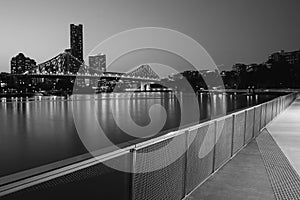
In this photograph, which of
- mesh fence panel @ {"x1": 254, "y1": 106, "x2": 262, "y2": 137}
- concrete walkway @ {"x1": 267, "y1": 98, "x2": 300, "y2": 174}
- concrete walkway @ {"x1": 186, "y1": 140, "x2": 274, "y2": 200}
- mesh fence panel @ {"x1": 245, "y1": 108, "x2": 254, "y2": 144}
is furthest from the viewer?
mesh fence panel @ {"x1": 254, "y1": 106, "x2": 262, "y2": 137}

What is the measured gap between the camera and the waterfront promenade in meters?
4.09

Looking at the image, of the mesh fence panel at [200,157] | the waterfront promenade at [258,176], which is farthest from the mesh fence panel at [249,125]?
the mesh fence panel at [200,157]

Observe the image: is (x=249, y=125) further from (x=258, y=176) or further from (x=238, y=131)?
(x=258, y=176)

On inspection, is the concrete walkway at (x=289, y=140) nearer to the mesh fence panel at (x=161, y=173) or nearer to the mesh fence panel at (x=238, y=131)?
the mesh fence panel at (x=238, y=131)

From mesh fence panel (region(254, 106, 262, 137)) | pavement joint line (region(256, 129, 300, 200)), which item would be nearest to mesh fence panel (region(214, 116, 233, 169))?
pavement joint line (region(256, 129, 300, 200))

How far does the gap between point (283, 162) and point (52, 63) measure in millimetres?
86244

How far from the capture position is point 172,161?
359cm

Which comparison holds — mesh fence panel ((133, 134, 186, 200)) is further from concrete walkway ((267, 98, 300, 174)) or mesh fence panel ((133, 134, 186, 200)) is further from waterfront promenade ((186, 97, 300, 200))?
concrete walkway ((267, 98, 300, 174))

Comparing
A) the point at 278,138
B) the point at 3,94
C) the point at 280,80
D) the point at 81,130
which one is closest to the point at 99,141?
the point at 81,130

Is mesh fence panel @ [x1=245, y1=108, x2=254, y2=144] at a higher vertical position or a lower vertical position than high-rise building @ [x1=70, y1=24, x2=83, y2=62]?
lower

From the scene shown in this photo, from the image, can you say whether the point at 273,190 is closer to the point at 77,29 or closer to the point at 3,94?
the point at 3,94

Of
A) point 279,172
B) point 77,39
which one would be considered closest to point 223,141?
point 279,172

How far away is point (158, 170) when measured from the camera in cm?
331

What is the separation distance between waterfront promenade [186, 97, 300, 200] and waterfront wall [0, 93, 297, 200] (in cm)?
17
